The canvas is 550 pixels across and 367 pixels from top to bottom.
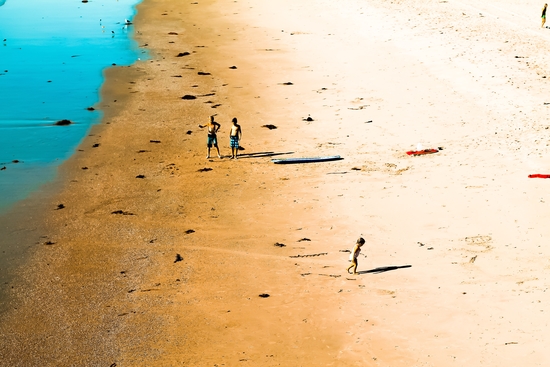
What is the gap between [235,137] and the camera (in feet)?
75.8

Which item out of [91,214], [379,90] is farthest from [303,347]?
[379,90]

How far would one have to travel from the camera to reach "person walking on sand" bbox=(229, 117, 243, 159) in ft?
75.4

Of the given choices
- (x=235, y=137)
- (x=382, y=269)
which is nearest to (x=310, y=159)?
(x=235, y=137)

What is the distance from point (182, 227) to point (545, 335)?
953 centimetres

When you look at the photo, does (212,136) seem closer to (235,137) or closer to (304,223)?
(235,137)

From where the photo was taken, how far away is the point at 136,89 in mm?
32031

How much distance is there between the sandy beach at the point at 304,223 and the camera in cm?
1366

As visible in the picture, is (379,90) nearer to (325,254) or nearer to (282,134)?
(282,134)

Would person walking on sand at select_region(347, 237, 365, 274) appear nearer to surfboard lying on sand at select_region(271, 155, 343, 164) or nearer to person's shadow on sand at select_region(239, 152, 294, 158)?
surfboard lying on sand at select_region(271, 155, 343, 164)

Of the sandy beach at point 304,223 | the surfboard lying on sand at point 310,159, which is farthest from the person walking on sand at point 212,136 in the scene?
the surfboard lying on sand at point 310,159

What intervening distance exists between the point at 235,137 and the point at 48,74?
51.0 ft

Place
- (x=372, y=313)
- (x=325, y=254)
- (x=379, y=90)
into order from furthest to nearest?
(x=379, y=90) < (x=325, y=254) < (x=372, y=313)

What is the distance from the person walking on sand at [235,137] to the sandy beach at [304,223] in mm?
421

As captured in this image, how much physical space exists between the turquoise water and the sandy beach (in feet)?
3.59
